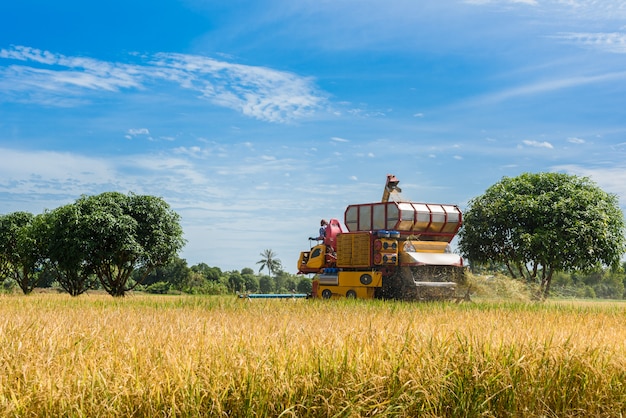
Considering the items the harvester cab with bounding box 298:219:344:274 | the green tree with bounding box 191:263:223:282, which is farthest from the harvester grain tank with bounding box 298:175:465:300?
the green tree with bounding box 191:263:223:282

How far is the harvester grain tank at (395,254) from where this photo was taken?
2003 cm

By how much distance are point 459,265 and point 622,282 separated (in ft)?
234

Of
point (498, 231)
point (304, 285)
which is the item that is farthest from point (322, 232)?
point (304, 285)

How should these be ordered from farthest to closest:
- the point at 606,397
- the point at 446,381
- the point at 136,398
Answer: the point at 606,397, the point at 446,381, the point at 136,398

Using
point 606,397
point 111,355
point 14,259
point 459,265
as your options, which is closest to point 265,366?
point 111,355

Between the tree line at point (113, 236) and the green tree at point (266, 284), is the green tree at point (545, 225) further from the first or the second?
the green tree at point (266, 284)

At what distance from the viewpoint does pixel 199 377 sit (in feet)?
17.4

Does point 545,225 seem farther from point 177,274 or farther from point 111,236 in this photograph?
point 177,274

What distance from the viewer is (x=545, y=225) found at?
93.0ft

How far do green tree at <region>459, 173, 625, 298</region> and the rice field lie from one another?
21.9 m

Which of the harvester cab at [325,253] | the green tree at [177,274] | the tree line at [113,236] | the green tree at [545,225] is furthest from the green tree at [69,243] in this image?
the green tree at [177,274]

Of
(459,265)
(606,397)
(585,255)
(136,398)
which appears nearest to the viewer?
(136,398)

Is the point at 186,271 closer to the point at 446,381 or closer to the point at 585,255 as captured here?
the point at 585,255

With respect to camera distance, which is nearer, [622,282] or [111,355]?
[111,355]
